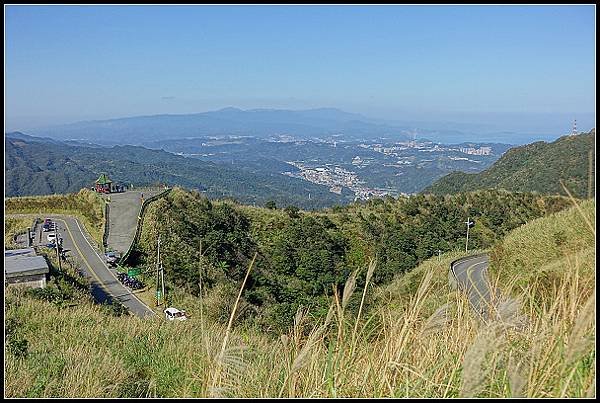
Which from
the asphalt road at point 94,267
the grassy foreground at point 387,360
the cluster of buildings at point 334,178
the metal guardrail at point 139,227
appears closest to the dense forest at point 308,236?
the metal guardrail at point 139,227

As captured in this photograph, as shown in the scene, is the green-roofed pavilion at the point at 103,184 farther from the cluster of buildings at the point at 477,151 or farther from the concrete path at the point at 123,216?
the cluster of buildings at the point at 477,151

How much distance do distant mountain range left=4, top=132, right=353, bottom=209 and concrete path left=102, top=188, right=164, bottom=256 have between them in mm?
48881

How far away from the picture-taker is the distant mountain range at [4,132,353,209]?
285 feet

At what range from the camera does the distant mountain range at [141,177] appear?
86875 mm

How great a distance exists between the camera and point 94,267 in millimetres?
17812

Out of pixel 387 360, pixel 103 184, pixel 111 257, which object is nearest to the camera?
pixel 387 360

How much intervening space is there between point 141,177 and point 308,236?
71606 mm

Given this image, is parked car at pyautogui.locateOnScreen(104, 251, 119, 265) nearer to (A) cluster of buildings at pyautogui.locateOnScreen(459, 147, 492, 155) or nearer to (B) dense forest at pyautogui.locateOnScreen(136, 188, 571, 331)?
(B) dense forest at pyautogui.locateOnScreen(136, 188, 571, 331)

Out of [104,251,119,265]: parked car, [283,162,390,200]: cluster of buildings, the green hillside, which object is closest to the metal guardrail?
[104,251,119,265]: parked car

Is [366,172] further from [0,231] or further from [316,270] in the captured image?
[0,231]

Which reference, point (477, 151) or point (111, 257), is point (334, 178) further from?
point (111, 257)

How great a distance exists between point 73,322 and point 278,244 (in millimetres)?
18151

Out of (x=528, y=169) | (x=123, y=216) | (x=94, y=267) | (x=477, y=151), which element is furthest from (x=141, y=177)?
(x=94, y=267)

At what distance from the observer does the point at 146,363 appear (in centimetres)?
379
